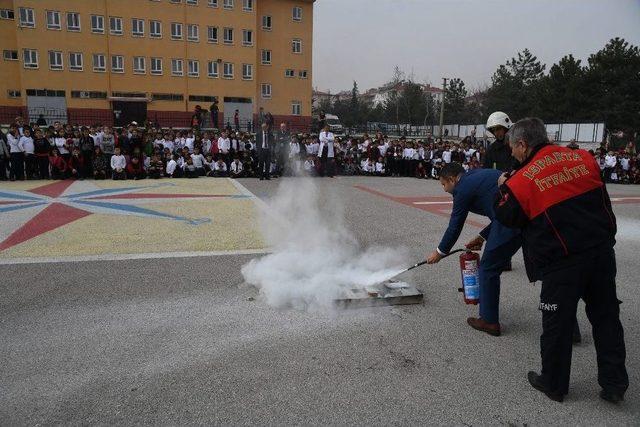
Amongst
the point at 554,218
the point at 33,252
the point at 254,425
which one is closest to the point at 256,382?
the point at 254,425

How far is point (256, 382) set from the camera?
11.0ft

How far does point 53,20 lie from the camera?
40.3 m

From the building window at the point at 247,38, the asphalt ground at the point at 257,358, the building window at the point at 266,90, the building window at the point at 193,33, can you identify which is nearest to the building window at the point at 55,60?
the building window at the point at 193,33

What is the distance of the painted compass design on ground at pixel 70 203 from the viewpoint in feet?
27.5

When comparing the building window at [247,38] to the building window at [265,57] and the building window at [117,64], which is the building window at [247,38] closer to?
the building window at [265,57]

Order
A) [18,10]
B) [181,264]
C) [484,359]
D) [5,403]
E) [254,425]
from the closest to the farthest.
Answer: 1. [254,425]
2. [5,403]
3. [484,359]
4. [181,264]
5. [18,10]

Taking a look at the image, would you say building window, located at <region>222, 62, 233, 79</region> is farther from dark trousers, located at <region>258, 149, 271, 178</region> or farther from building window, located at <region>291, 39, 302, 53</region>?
dark trousers, located at <region>258, 149, 271, 178</region>

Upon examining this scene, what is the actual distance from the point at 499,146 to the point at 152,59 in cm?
4345

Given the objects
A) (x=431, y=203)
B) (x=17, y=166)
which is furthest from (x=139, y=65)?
(x=431, y=203)

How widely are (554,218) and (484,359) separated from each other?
1415mm

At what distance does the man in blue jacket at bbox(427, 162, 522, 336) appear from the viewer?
400 centimetres

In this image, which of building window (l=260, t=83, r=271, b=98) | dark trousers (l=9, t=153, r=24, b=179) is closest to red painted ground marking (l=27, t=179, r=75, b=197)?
dark trousers (l=9, t=153, r=24, b=179)

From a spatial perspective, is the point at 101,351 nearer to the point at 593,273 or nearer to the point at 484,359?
the point at 484,359

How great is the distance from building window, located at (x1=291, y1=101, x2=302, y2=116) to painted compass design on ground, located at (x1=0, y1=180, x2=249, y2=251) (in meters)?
36.4
